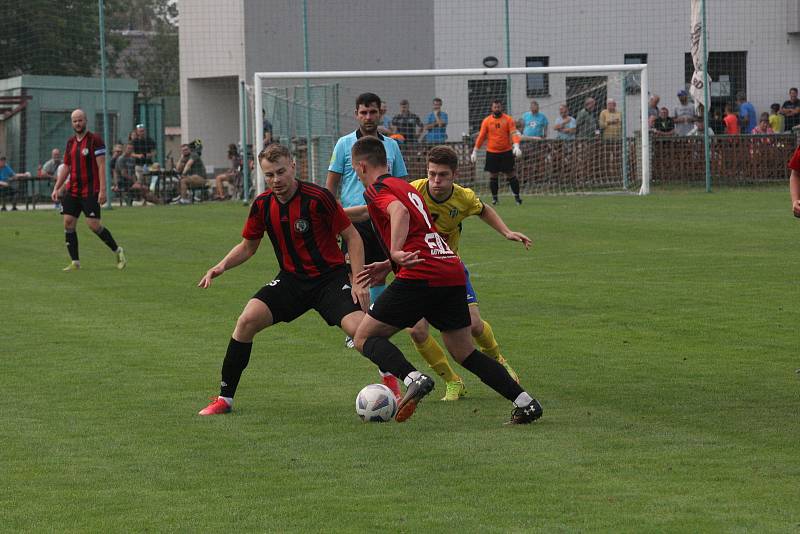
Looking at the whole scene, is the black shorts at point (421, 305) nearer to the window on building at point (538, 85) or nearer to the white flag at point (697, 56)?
the white flag at point (697, 56)

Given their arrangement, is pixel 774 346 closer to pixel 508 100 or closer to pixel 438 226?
pixel 438 226

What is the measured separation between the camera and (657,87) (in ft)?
113

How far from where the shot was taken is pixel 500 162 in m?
25.5

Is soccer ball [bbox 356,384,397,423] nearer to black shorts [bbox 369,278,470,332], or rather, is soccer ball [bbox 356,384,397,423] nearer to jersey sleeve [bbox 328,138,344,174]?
black shorts [bbox 369,278,470,332]

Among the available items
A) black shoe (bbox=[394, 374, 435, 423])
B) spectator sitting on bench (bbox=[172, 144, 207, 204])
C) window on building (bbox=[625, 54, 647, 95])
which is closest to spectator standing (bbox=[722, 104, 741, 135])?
window on building (bbox=[625, 54, 647, 95])

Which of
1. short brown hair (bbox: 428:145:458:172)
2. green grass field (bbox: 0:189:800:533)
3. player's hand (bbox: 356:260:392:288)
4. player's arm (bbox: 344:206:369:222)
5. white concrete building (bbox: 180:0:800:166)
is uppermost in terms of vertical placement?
white concrete building (bbox: 180:0:800:166)

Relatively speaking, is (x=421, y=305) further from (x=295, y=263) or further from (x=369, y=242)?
(x=369, y=242)

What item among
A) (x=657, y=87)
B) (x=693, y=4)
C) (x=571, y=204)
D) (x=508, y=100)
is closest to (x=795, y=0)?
(x=657, y=87)

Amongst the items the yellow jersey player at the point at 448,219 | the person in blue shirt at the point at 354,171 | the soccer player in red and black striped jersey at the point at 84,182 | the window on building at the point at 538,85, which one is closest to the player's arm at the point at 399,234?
the yellow jersey player at the point at 448,219

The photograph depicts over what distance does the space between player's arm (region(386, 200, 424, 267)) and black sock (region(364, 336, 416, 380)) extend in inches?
21.0

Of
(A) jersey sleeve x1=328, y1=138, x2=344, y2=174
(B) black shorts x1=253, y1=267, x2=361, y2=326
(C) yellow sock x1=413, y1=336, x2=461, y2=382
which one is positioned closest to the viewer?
(B) black shorts x1=253, y1=267, x2=361, y2=326

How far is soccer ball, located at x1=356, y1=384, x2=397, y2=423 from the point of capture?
7.04 metres

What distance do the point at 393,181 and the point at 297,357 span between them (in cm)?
288

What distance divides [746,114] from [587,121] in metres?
3.86
